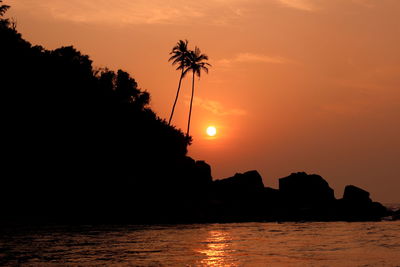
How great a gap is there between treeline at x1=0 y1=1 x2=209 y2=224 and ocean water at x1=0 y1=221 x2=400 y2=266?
14617 millimetres

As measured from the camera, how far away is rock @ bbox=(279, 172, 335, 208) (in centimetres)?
9000

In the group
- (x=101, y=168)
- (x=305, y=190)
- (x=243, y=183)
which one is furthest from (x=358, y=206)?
(x=101, y=168)

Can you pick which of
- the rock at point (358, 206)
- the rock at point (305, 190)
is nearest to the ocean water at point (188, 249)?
the rock at point (358, 206)

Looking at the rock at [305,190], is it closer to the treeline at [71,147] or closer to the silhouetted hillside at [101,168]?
the silhouetted hillside at [101,168]

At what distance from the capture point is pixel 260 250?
123ft

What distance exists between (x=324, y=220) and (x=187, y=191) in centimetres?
2094

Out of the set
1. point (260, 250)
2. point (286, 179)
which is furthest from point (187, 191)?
point (260, 250)

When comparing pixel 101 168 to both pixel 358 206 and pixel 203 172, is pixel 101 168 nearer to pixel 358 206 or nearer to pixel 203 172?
pixel 203 172

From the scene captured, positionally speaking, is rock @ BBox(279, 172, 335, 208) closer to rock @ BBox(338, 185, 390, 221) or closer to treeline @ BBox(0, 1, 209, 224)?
rock @ BBox(338, 185, 390, 221)

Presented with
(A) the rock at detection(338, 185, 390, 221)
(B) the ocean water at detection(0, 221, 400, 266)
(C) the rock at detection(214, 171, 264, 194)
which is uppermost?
(C) the rock at detection(214, 171, 264, 194)

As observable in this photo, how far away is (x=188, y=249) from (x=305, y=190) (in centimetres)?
5734

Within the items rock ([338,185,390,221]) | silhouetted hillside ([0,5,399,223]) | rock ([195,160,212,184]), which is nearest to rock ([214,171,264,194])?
silhouetted hillside ([0,5,399,223])

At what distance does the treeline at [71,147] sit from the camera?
6247cm

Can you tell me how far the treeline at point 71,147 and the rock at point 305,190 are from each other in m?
17.4
